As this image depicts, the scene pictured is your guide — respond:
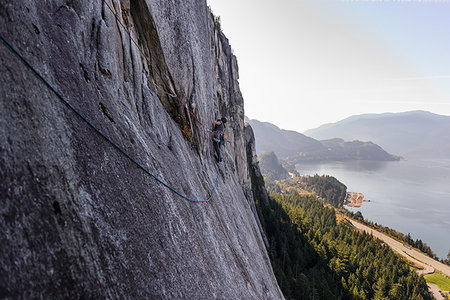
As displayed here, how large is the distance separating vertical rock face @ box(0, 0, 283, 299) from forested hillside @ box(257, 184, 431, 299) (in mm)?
22498

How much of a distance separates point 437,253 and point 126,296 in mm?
89330

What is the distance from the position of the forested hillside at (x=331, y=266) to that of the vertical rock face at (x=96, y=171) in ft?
73.8

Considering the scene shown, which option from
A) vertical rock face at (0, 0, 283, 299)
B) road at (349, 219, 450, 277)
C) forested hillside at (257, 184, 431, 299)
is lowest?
road at (349, 219, 450, 277)

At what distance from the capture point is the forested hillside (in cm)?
2500

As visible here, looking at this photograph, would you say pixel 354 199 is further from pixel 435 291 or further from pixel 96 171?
pixel 96 171

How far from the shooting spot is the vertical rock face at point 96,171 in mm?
1932

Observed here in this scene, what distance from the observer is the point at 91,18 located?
12.1 feet

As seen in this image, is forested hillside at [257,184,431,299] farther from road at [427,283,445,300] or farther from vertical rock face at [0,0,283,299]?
vertical rock face at [0,0,283,299]

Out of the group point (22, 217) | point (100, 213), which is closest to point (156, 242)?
point (100, 213)

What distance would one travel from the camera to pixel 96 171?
279cm

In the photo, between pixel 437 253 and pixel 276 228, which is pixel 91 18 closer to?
pixel 276 228

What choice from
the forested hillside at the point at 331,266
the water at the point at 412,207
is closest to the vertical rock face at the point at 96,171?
the forested hillside at the point at 331,266

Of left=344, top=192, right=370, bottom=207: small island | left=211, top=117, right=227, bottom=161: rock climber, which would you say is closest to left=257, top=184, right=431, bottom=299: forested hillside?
left=211, top=117, right=227, bottom=161: rock climber

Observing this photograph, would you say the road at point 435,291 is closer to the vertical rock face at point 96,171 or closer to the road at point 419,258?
the road at point 419,258
